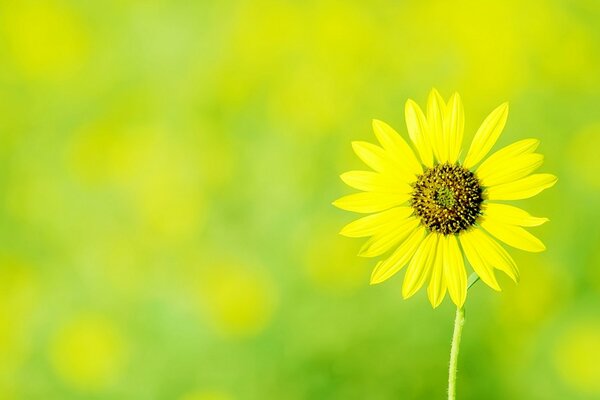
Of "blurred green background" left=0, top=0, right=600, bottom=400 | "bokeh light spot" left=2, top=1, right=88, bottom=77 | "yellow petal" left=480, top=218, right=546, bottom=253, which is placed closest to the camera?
"yellow petal" left=480, top=218, right=546, bottom=253

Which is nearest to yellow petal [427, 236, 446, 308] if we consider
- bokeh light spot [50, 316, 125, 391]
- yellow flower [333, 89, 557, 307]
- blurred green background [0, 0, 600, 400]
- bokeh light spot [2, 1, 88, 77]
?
yellow flower [333, 89, 557, 307]

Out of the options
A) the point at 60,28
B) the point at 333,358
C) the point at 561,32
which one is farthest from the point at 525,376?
the point at 60,28

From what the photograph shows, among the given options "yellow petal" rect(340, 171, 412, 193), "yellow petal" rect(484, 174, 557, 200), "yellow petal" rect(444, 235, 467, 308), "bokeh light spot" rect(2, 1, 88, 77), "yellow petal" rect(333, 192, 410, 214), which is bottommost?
"yellow petal" rect(444, 235, 467, 308)

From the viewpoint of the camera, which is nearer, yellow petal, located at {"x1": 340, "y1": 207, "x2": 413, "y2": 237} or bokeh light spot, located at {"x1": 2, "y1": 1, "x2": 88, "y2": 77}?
yellow petal, located at {"x1": 340, "y1": 207, "x2": 413, "y2": 237}

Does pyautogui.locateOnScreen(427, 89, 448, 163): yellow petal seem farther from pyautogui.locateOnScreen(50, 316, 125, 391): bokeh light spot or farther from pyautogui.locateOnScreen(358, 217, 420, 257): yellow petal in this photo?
pyautogui.locateOnScreen(50, 316, 125, 391): bokeh light spot

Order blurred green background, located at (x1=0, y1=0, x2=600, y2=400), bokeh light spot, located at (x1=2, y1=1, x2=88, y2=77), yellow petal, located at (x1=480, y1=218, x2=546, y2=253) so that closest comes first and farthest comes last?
yellow petal, located at (x1=480, y1=218, x2=546, y2=253) → blurred green background, located at (x1=0, y1=0, x2=600, y2=400) → bokeh light spot, located at (x1=2, y1=1, x2=88, y2=77)

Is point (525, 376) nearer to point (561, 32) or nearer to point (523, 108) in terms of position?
point (523, 108)
